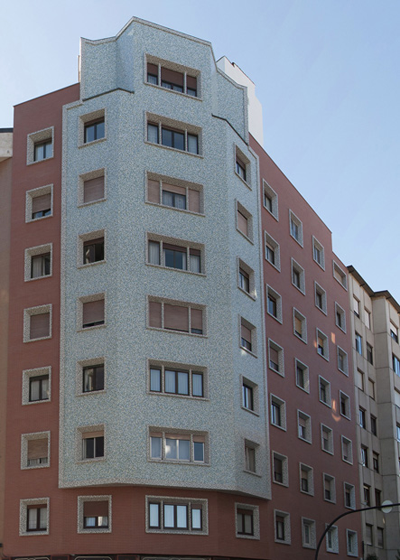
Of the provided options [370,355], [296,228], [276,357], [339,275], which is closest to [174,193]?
[276,357]

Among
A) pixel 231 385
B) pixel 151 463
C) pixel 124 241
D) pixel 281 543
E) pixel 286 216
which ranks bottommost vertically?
pixel 281 543

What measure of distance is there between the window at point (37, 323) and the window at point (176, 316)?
430 cm

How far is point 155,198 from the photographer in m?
37.1

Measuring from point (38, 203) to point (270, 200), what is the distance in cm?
1258

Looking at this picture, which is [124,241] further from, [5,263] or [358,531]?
[358,531]

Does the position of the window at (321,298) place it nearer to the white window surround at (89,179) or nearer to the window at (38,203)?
the white window surround at (89,179)

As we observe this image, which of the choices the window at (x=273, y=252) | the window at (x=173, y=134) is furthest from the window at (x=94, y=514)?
the window at (x=273, y=252)

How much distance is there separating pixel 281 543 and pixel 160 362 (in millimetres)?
10190

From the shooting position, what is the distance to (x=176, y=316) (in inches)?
1410

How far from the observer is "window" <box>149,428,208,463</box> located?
110ft

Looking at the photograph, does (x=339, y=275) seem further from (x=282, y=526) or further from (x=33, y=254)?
(x=33, y=254)

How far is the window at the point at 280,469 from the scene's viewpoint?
1581 inches

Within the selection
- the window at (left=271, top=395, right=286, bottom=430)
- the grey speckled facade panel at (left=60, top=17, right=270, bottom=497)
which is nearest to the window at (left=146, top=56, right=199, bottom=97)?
the grey speckled facade panel at (left=60, top=17, right=270, bottom=497)

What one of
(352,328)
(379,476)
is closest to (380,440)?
(379,476)
